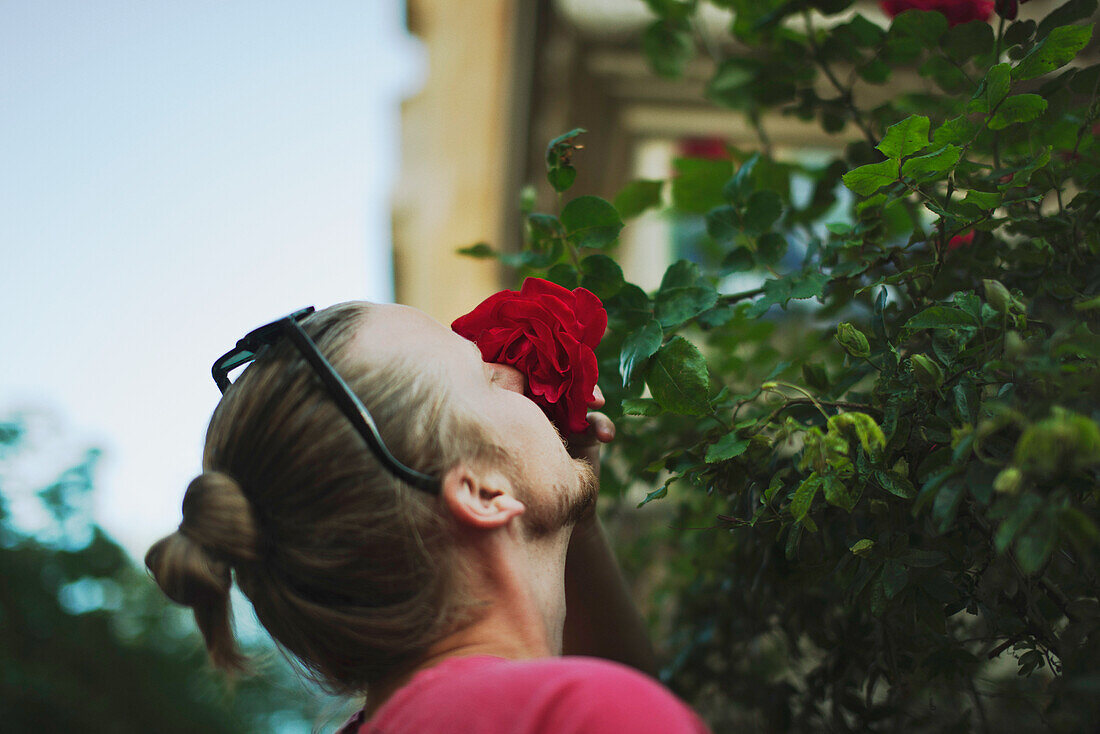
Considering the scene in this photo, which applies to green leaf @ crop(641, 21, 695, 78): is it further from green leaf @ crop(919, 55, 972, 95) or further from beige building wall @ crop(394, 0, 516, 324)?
beige building wall @ crop(394, 0, 516, 324)

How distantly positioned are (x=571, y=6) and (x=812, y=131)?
151cm

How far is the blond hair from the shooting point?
834 mm

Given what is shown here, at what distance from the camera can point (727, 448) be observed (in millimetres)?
845

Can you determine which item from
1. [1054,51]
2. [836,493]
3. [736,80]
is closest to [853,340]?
[836,493]

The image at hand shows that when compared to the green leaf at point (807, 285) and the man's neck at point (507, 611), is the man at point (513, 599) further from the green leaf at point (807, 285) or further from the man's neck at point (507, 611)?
the green leaf at point (807, 285)

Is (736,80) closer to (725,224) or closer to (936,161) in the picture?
(725,224)

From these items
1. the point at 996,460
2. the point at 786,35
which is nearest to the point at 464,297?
Answer: the point at 786,35

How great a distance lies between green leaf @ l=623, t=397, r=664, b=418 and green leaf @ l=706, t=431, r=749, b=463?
80 mm

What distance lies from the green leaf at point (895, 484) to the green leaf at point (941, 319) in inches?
6.1

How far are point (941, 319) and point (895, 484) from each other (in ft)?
0.58

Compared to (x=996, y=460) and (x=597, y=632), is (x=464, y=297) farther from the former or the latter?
(x=996, y=460)

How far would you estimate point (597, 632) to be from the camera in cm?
124

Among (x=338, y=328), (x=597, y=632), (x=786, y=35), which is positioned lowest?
(x=597, y=632)

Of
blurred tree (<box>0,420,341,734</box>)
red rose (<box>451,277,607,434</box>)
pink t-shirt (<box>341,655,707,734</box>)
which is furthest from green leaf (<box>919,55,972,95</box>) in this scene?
blurred tree (<box>0,420,341,734</box>)
